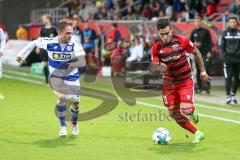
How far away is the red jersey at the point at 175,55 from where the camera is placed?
11328 millimetres

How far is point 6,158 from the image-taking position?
9.77 metres

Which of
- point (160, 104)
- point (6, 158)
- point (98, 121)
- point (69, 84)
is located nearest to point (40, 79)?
Answer: point (160, 104)

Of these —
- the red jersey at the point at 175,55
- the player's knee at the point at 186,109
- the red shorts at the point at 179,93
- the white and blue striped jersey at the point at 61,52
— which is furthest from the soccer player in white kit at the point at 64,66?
the player's knee at the point at 186,109

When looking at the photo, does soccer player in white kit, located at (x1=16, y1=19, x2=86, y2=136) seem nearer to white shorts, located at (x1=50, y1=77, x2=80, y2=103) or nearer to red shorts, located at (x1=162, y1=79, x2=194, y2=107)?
white shorts, located at (x1=50, y1=77, x2=80, y2=103)

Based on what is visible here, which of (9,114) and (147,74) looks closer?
(9,114)

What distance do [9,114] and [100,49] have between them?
512 inches

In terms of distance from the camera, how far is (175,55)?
11.4 metres

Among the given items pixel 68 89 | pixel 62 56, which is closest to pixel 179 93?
pixel 68 89

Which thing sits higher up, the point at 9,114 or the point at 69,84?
the point at 69,84

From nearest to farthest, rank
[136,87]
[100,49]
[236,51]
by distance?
[236,51]
[136,87]
[100,49]

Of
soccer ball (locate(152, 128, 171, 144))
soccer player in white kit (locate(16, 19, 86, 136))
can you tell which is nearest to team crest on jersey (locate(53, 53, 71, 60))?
soccer player in white kit (locate(16, 19, 86, 136))

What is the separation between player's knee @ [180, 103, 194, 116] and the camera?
11.3 meters

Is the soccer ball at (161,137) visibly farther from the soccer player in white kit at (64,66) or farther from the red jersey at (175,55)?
the soccer player in white kit at (64,66)

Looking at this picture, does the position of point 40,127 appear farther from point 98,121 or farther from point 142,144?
point 142,144
